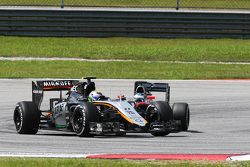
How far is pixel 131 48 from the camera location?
95.6 ft

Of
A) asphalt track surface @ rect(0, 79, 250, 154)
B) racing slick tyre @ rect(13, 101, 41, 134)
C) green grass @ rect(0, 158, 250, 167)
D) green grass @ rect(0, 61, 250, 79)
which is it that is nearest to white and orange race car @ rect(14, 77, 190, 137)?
racing slick tyre @ rect(13, 101, 41, 134)

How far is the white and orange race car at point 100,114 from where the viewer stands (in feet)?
45.3

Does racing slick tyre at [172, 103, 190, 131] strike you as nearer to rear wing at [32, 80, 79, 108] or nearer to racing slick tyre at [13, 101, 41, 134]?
rear wing at [32, 80, 79, 108]

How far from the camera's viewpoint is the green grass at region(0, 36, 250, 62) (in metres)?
27.9

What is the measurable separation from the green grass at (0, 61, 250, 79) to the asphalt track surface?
1.26 meters

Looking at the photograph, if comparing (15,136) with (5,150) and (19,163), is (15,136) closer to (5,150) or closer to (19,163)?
(5,150)

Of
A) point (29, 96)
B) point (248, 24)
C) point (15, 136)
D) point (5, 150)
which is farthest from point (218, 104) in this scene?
point (248, 24)

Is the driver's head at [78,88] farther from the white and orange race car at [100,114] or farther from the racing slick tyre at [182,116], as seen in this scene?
the racing slick tyre at [182,116]

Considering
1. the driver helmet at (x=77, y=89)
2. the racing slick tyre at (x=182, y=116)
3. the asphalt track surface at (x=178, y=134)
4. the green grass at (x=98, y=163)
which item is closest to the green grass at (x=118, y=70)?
the asphalt track surface at (x=178, y=134)

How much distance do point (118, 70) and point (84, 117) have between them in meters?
11.3

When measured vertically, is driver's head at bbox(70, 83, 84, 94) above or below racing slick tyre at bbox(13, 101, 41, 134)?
above

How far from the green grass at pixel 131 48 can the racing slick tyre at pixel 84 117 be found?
44.7ft

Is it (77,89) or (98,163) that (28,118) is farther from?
(98,163)

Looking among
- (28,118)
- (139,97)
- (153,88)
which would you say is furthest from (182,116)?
(28,118)
